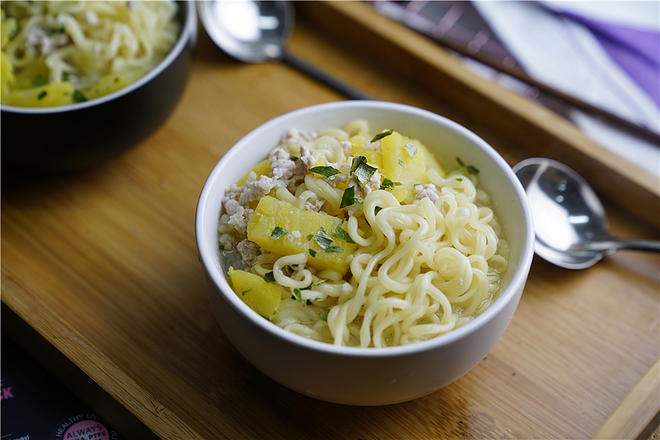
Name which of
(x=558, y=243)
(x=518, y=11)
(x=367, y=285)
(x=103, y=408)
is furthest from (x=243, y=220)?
(x=518, y=11)

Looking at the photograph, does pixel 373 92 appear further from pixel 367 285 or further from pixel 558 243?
pixel 367 285

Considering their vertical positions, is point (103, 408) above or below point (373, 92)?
below

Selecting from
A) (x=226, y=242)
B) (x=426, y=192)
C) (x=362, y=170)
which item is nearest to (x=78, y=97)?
(x=226, y=242)

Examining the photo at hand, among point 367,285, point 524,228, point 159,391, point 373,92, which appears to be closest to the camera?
point 367,285

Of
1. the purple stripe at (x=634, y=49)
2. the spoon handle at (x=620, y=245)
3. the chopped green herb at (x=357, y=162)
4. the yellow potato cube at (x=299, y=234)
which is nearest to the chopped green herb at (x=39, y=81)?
→ the yellow potato cube at (x=299, y=234)

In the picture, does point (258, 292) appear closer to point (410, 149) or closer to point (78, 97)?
point (410, 149)

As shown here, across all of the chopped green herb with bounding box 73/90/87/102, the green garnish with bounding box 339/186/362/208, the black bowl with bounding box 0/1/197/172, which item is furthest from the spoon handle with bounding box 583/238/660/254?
the chopped green herb with bounding box 73/90/87/102

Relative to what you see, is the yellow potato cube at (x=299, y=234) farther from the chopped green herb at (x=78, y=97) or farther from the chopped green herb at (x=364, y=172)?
the chopped green herb at (x=78, y=97)
